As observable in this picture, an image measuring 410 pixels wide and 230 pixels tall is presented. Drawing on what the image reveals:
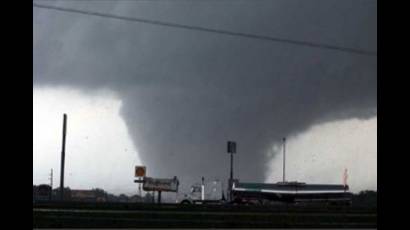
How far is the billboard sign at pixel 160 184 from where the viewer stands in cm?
6606

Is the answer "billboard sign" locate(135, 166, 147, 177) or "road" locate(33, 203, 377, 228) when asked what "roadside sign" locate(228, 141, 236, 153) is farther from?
"road" locate(33, 203, 377, 228)

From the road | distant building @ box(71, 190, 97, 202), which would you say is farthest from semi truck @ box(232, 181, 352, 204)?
the road

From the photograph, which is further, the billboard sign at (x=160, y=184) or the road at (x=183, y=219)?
the billboard sign at (x=160, y=184)

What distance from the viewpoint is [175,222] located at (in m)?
25.7

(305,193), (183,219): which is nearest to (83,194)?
(305,193)

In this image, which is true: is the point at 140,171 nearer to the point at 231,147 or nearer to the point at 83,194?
the point at 231,147

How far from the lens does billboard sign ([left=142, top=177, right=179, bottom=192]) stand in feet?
217

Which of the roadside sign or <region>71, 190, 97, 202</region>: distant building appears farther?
<region>71, 190, 97, 202</region>: distant building

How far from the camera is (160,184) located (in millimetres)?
68125

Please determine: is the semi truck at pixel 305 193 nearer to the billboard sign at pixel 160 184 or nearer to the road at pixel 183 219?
Answer: the billboard sign at pixel 160 184

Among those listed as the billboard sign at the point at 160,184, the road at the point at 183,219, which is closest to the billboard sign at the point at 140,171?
the billboard sign at the point at 160,184

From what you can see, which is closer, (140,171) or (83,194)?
(140,171)
